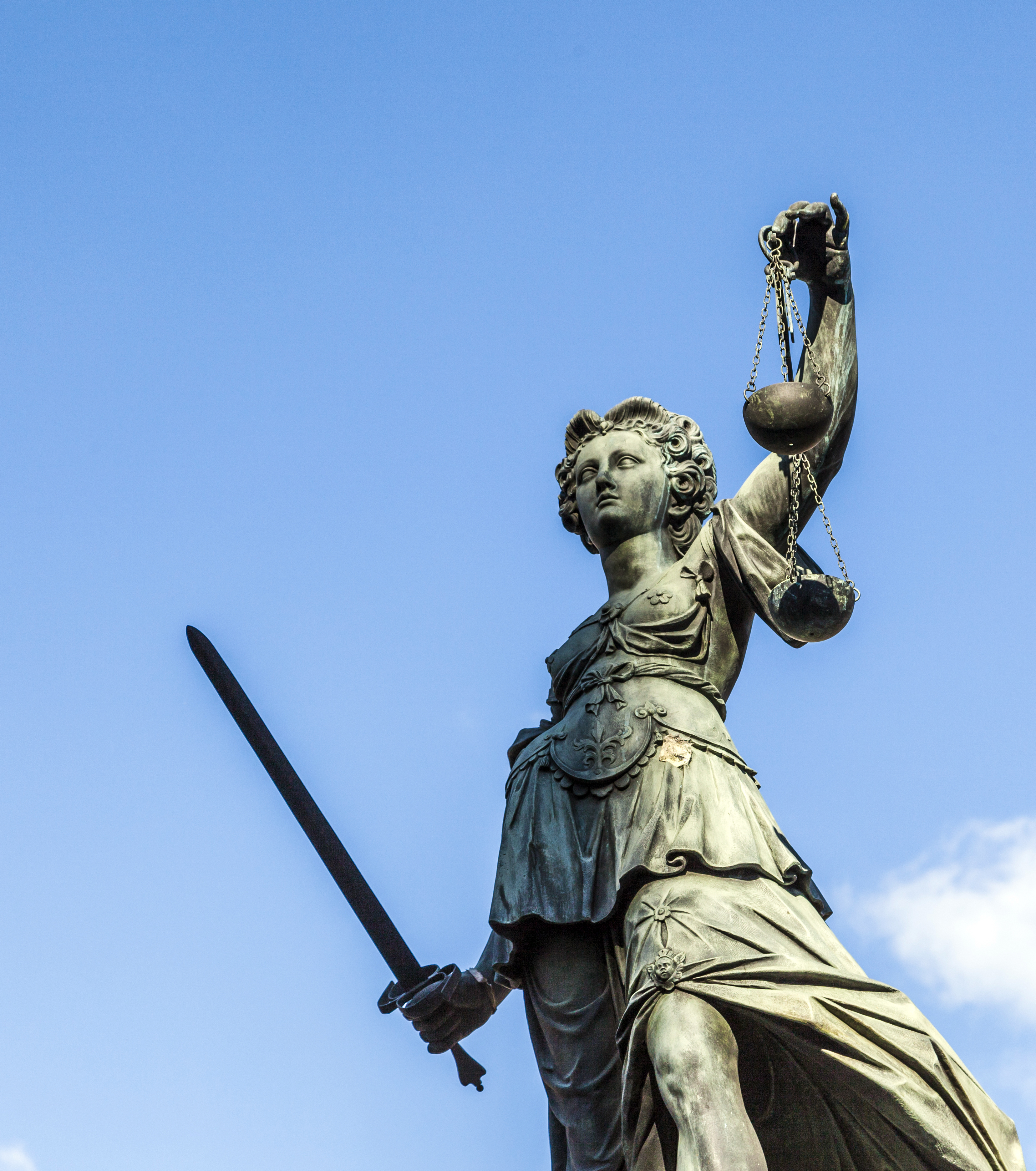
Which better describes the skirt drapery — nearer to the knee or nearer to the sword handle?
the knee

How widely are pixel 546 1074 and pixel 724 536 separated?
2.51 metres

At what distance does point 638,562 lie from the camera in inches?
367

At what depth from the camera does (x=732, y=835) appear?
8.12 metres

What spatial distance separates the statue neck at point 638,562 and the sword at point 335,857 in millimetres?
1746

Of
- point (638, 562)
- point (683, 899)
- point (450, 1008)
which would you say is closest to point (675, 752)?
point (683, 899)

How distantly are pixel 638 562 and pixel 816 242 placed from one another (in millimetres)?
1687

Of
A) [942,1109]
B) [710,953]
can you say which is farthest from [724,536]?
[942,1109]

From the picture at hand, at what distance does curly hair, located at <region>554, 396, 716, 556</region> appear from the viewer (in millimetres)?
Answer: 9508

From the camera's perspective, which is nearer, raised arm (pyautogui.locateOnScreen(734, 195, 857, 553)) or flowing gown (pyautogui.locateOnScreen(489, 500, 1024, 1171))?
flowing gown (pyautogui.locateOnScreen(489, 500, 1024, 1171))

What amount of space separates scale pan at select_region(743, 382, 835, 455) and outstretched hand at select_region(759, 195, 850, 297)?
0.85m

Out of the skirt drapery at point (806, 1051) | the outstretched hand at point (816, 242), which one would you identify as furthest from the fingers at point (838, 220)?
the skirt drapery at point (806, 1051)

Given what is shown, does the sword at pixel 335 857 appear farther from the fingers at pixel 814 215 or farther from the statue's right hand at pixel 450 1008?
the fingers at pixel 814 215

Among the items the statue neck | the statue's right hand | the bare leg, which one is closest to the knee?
the bare leg

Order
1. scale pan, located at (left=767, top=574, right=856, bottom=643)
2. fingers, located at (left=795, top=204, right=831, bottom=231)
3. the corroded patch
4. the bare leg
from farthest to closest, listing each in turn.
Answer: fingers, located at (left=795, top=204, right=831, bottom=231)
the corroded patch
scale pan, located at (left=767, top=574, right=856, bottom=643)
the bare leg
